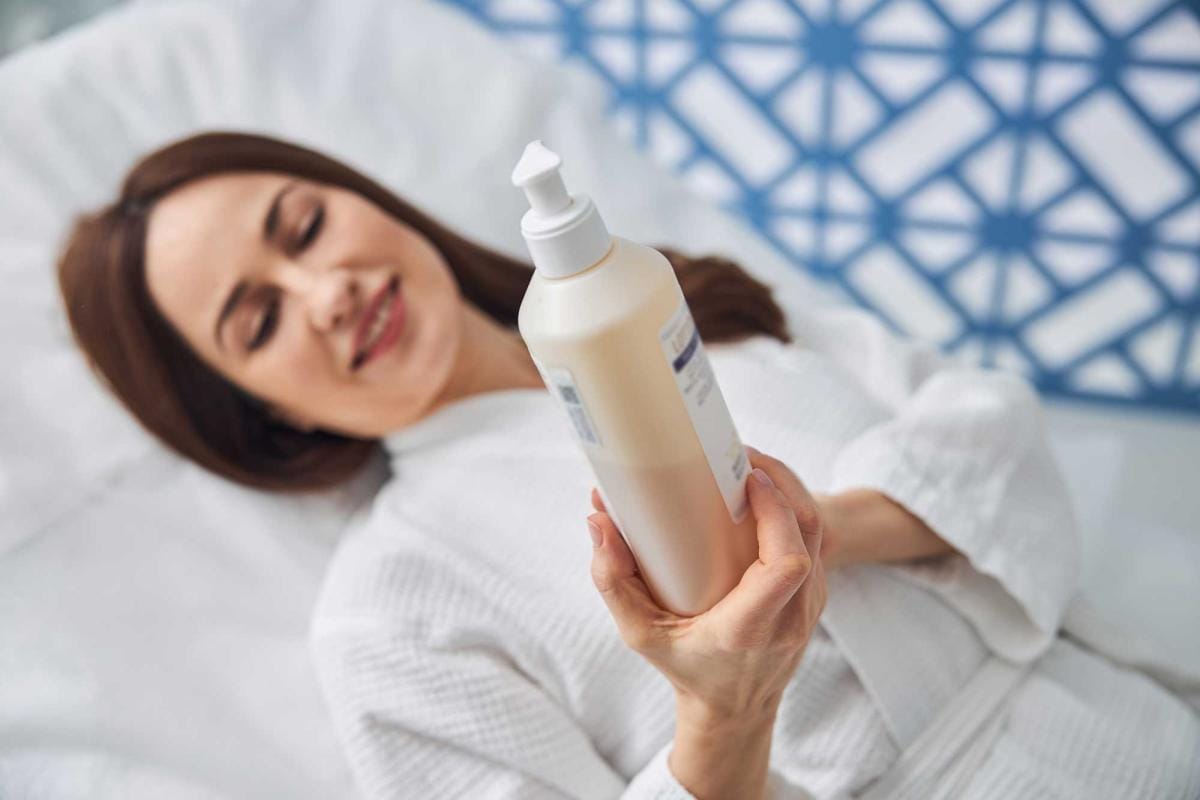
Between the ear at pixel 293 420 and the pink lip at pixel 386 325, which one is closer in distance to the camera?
the pink lip at pixel 386 325

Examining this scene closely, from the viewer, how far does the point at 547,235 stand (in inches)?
18.0

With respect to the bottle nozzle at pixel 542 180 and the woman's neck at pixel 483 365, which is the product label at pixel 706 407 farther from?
the woman's neck at pixel 483 365

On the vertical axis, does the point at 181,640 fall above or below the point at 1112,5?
below

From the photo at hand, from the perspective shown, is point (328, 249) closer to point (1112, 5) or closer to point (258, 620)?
point (258, 620)

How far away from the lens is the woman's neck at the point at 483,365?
993mm

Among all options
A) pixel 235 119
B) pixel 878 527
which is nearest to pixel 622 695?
pixel 878 527

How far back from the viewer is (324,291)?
0.86 m

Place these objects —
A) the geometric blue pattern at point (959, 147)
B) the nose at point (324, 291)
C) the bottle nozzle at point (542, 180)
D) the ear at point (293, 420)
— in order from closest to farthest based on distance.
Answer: the bottle nozzle at point (542, 180) → the nose at point (324, 291) → the ear at point (293, 420) → the geometric blue pattern at point (959, 147)

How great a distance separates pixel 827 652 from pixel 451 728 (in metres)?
0.27

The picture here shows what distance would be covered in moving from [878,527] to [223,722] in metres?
0.54

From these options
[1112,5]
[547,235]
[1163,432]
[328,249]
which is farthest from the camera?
[1163,432]

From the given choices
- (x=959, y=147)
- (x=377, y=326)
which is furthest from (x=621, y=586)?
(x=959, y=147)

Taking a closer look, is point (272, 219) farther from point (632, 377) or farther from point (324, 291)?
point (632, 377)

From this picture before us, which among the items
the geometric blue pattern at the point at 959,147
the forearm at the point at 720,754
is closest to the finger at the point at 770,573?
the forearm at the point at 720,754
